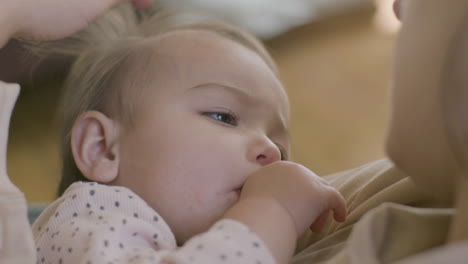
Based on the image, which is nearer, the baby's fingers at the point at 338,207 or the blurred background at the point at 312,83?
the baby's fingers at the point at 338,207

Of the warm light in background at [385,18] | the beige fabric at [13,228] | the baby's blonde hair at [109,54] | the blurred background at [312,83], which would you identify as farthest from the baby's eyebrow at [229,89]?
the warm light in background at [385,18]

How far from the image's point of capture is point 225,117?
92 cm

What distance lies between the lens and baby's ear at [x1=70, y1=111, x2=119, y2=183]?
90 cm

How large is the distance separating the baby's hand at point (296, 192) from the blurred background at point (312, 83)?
895mm

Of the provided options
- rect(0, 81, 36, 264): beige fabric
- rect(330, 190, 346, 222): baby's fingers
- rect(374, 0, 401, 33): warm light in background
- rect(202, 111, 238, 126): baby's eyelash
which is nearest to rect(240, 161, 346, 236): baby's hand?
rect(330, 190, 346, 222): baby's fingers

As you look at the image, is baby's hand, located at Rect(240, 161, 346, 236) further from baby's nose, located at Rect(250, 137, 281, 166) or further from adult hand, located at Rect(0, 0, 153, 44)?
adult hand, located at Rect(0, 0, 153, 44)

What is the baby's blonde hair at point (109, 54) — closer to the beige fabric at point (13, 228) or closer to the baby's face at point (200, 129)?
the baby's face at point (200, 129)

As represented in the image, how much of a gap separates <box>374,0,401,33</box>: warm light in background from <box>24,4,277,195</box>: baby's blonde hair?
2.04 metres

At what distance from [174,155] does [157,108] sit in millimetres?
90

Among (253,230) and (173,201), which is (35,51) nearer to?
(173,201)

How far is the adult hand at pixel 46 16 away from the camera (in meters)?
0.85

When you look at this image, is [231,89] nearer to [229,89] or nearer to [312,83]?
[229,89]

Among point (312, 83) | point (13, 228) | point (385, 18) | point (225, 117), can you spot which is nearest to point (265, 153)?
point (225, 117)

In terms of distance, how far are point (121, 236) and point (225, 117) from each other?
0.27m
